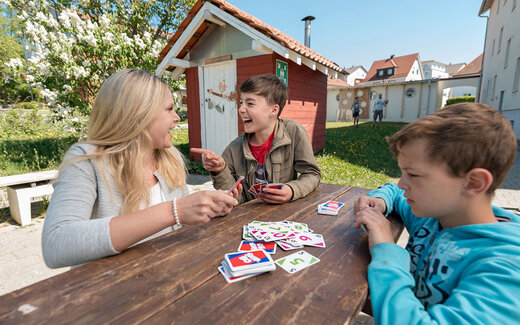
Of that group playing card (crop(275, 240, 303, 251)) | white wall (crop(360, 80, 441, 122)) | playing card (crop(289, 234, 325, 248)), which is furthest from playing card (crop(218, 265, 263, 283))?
white wall (crop(360, 80, 441, 122))

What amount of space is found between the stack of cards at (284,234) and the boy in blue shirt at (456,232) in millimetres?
311

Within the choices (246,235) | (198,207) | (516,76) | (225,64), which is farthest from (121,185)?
(516,76)

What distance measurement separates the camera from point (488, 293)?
758mm

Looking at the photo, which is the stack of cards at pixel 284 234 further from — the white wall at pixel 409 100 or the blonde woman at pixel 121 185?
the white wall at pixel 409 100

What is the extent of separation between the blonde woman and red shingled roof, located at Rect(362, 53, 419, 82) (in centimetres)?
4295

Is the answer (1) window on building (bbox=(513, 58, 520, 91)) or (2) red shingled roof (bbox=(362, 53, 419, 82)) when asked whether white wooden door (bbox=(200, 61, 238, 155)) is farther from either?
(2) red shingled roof (bbox=(362, 53, 419, 82))

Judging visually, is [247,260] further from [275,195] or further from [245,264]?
[275,195]

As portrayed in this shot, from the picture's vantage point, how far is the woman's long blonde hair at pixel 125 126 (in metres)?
1.48

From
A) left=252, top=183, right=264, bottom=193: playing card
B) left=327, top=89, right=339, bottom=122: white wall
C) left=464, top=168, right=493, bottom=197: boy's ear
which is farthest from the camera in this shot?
left=327, top=89, right=339, bottom=122: white wall

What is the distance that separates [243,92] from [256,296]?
76.4 inches

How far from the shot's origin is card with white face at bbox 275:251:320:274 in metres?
1.10

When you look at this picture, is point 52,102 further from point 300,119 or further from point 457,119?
point 457,119

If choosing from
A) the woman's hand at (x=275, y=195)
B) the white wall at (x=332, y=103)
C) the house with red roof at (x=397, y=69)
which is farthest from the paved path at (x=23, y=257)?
the house with red roof at (x=397, y=69)

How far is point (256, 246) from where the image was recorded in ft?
4.13
